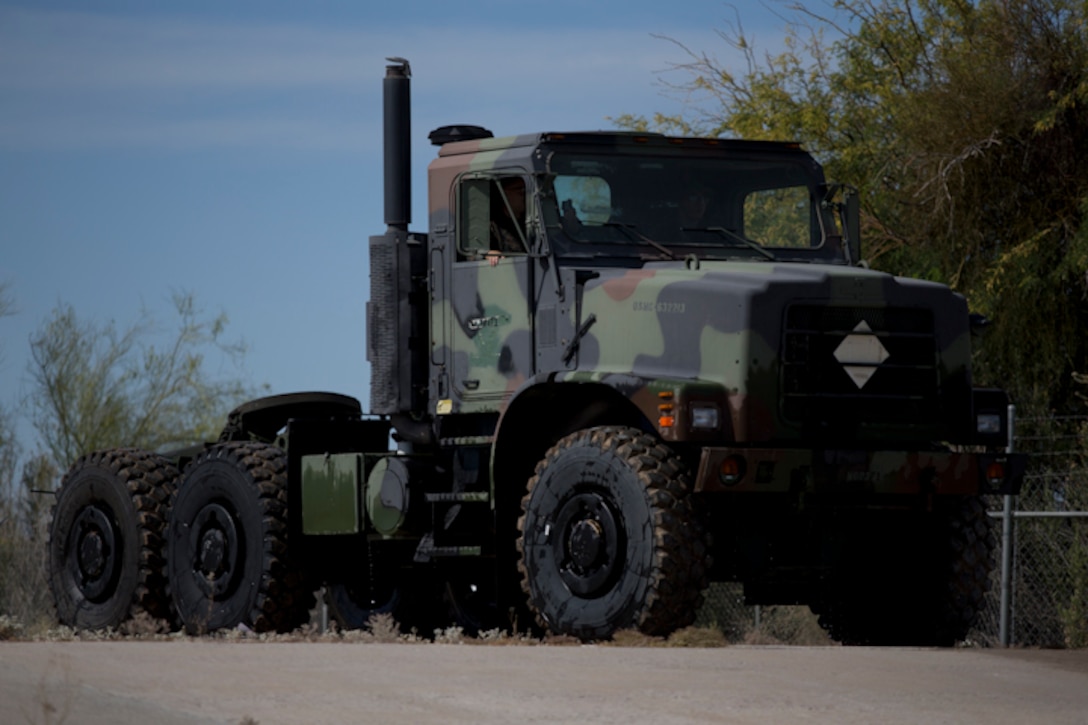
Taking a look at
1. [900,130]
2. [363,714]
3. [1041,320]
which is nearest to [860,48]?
[900,130]

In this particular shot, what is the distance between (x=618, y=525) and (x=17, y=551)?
18.0 m


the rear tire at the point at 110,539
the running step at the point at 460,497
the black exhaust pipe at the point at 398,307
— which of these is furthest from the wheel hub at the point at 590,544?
the rear tire at the point at 110,539

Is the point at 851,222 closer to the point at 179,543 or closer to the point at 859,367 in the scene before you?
the point at 859,367

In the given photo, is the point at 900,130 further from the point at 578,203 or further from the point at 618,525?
the point at 618,525

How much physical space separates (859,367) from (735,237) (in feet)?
5.77

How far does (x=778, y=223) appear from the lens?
16.4 metres

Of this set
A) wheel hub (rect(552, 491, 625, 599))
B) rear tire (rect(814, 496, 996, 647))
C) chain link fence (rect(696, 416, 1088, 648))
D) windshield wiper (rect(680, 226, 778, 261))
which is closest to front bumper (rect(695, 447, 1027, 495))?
rear tire (rect(814, 496, 996, 647))

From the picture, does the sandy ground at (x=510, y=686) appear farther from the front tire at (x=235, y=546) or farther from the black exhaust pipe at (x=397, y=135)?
the black exhaust pipe at (x=397, y=135)

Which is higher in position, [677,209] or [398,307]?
[677,209]

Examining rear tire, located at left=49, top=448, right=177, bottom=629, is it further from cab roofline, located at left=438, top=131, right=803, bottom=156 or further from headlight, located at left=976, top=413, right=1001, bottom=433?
headlight, located at left=976, top=413, right=1001, bottom=433

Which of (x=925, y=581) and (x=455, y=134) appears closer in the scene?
(x=925, y=581)

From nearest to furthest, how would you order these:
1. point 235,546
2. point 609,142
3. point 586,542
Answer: point 586,542 → point 609,142 → point 235,546

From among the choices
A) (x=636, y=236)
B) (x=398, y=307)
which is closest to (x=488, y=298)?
(x=398, y=307)

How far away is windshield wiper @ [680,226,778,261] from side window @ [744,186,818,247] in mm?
69
